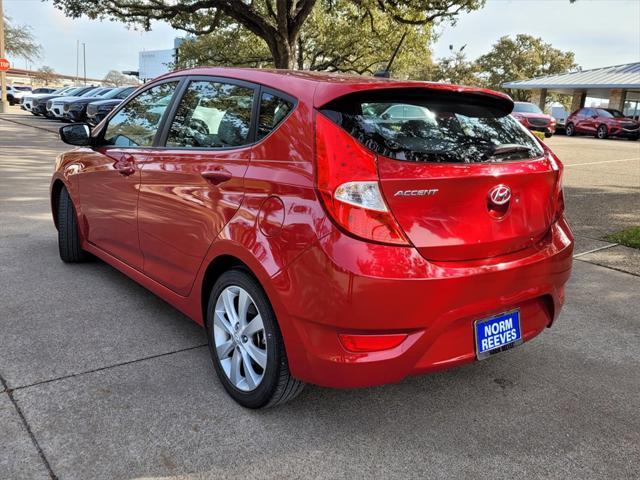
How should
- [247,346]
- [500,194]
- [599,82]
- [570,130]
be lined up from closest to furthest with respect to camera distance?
[500,194] → [247,346] → [570,130] → [599,82]

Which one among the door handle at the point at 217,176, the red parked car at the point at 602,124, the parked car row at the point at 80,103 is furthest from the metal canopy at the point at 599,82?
the door handle at the point at 217,176

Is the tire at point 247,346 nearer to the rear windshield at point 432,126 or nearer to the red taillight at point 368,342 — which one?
the red taillight at point 368,342

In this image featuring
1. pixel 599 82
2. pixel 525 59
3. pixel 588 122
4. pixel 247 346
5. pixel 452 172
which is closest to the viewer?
pixel 452 172

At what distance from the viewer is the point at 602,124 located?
27.3 metres

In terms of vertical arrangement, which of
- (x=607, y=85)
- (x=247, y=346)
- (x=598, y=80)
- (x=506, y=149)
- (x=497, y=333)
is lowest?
(x=247, y=346)

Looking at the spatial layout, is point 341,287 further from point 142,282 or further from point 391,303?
point 142,282

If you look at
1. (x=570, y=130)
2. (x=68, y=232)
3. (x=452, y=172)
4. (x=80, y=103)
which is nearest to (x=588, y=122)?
(x=570, y=130)

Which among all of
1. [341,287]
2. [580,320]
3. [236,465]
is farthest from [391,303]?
[580,320]

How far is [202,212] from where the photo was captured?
2930 mm

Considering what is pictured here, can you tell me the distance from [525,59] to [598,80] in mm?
19774

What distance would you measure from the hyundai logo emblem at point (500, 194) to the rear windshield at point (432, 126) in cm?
15

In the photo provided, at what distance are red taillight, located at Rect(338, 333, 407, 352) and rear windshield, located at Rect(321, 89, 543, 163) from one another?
76 cm

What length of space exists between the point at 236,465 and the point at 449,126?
182cm

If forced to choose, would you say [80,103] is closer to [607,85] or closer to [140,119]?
[140,119]
